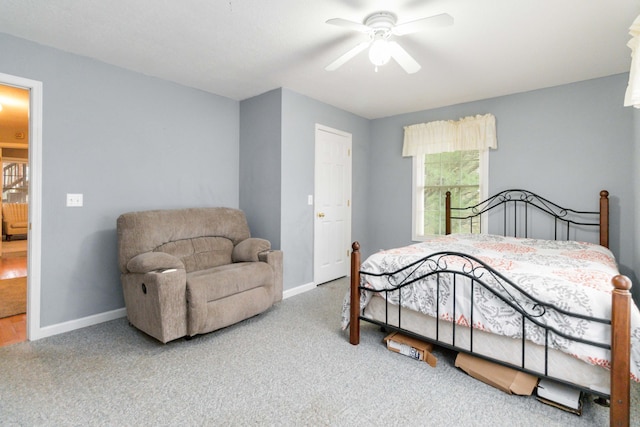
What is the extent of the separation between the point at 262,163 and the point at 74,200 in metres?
1.86

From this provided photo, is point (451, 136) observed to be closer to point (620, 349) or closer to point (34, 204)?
A: point (620, 349)

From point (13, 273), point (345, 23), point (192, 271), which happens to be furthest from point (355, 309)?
point (13, 273)

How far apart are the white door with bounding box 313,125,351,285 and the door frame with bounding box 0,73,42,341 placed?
269 cm

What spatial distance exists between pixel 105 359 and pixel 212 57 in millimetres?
2566

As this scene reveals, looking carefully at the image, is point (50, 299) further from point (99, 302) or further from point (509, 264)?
point (509, 264)

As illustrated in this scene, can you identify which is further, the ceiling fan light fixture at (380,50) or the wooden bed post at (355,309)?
the wooden bed post at (355,309)

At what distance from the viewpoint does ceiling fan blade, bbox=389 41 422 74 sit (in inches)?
88.9

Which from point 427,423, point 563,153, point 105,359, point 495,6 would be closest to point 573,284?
point 427,423

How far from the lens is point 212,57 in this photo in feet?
9.45

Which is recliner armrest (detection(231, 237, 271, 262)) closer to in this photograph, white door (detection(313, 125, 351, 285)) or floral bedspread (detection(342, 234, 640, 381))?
white door (detection(313, 125, 351, 285))

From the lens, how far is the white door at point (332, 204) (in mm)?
4172

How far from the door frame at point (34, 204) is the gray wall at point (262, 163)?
1.97m

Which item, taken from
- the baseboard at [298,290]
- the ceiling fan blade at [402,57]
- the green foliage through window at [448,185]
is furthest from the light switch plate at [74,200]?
the green foliage through window at [448,185]

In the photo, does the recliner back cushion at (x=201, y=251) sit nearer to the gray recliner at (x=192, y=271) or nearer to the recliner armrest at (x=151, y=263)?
the gray recliner at (x=192, y=271)
